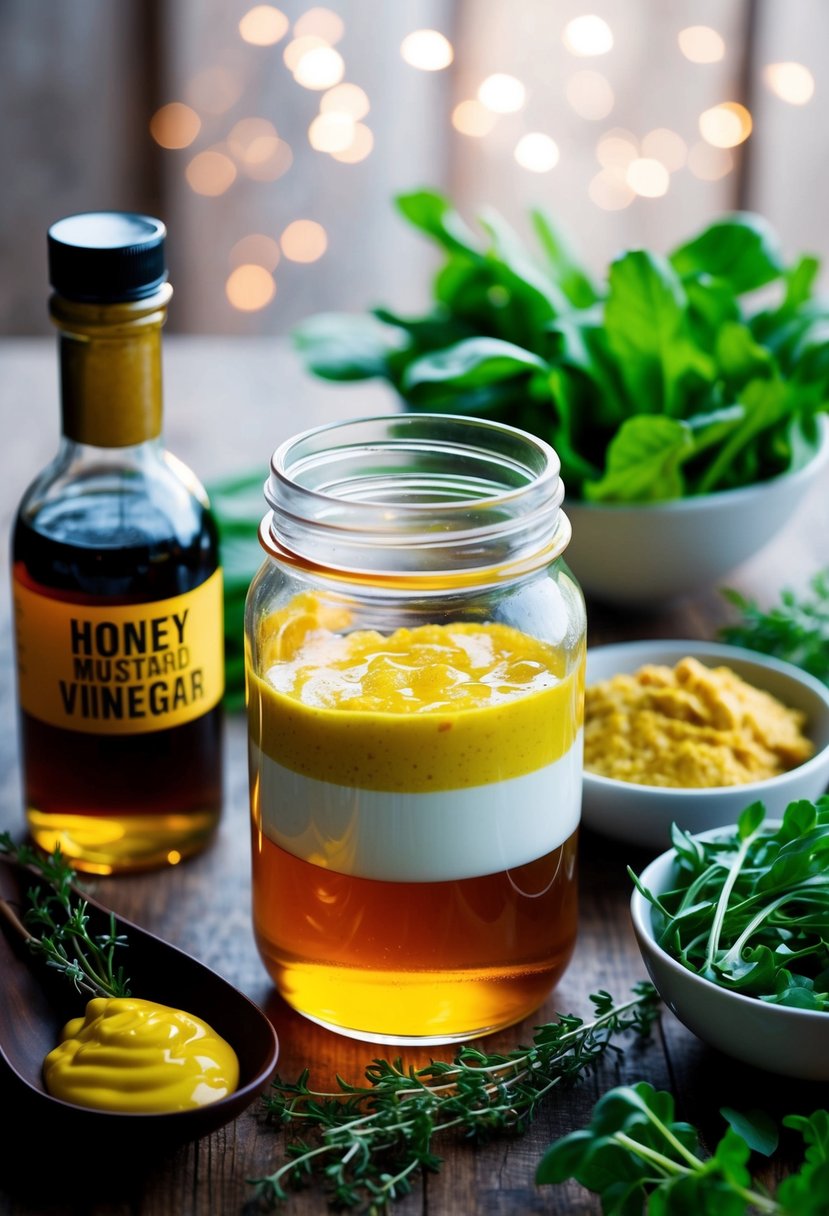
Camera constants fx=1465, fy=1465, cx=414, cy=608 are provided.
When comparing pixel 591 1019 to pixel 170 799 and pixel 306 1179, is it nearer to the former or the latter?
pixel 306 1179

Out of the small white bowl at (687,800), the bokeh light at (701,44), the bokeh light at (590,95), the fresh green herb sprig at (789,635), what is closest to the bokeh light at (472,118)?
the bokeh light at (590,95)

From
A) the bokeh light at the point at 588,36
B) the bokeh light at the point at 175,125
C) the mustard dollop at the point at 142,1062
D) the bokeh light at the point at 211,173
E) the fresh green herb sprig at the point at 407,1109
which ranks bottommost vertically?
the fresh green herb sprig at the point at 407,1109

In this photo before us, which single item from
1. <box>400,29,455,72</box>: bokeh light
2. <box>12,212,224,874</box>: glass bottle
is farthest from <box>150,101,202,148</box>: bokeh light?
<box>12,212,224,874</box>: glass bottle

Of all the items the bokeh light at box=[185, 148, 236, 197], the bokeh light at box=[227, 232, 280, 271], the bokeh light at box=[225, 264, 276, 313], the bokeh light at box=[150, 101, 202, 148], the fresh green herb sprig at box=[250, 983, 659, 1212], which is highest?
the bokeh light at box=[150, 101, 202, 148]

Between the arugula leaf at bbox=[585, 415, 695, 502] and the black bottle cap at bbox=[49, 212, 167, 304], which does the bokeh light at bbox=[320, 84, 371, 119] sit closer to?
the arugula leaf at bbox=[585, 415, 695, 502]

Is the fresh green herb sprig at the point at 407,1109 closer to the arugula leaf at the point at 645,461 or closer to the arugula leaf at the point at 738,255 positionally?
the arugula leaf at the point at 645,461

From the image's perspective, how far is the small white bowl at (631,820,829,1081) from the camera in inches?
29.0

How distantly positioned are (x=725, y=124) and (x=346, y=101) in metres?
0.69

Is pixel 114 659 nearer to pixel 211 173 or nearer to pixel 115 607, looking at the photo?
pixel 115 607

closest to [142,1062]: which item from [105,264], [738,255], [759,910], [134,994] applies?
[134,994]

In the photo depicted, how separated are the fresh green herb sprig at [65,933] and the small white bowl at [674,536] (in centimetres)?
57

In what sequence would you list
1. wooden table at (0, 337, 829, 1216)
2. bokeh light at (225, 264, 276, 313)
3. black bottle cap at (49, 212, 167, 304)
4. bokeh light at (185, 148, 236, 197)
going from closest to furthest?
wooden table at (0, 337, 829, 1216) → black bottle cap at (49, 212, 167, 304) → bokeh light at (185, 148, 236, 197) → bokeh light at (225, 264, 276, 313)

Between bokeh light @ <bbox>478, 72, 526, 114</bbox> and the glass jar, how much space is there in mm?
1910

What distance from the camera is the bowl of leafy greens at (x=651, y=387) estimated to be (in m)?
1.22
